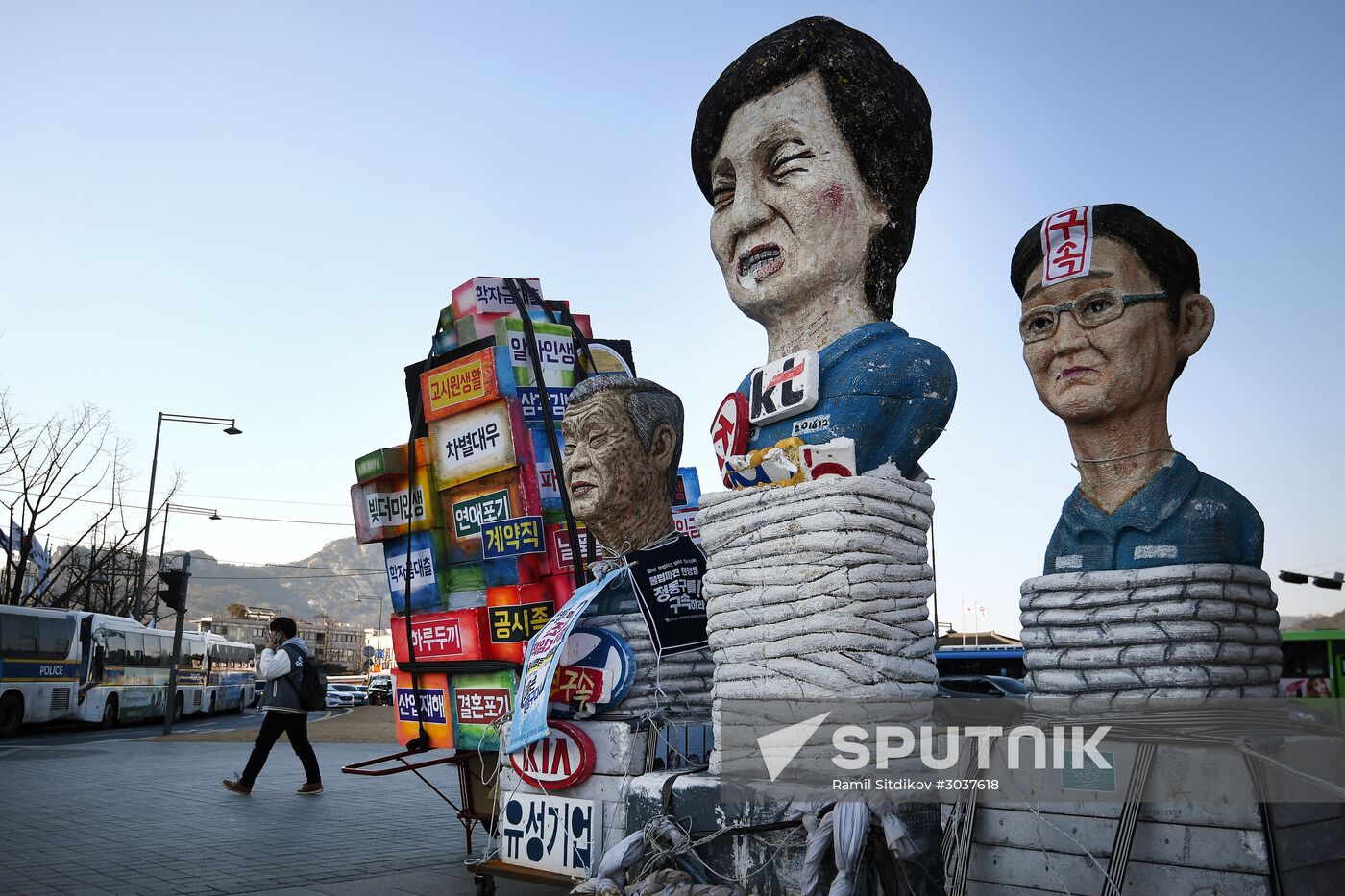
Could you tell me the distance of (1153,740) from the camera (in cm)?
278

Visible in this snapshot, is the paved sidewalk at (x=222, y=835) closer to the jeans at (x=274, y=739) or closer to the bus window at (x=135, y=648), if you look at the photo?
the jeans at (x=274, y=739)

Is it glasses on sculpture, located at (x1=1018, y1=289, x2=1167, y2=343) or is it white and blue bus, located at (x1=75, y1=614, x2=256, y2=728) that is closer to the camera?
glasses on sculpture, located at (x1=1018, y1=289, x2=1167, y2=343)

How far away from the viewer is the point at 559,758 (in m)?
4.25

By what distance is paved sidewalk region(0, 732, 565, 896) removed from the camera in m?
5.25

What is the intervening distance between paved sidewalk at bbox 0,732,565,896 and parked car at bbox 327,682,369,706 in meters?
32.1

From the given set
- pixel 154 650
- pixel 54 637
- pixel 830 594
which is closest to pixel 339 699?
pixel 154 650

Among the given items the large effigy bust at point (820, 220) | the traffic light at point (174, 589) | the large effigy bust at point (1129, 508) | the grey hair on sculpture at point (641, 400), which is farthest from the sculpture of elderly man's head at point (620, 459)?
the traffic light at point (174, 589)

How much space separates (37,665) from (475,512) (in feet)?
61.7

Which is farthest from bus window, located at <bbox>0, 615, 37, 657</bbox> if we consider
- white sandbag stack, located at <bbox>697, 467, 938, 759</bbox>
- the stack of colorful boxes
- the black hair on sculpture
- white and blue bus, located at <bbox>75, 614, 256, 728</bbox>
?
the black hair on sculpture

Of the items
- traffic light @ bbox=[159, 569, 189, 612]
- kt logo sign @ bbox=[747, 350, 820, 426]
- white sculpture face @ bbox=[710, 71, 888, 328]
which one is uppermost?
white sculpture face @ bbox=[710, 71, 888, 328]

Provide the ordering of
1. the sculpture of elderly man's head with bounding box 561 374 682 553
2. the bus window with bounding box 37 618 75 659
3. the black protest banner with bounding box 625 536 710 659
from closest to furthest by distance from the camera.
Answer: the black protest banner with bounding box 625 536 710 659 < the sculpture of elderly man's head with bounding box 561 374 682 553 < the bus window with bounding box 37 618 75 659

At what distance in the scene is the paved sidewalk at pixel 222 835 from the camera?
17.2 feet

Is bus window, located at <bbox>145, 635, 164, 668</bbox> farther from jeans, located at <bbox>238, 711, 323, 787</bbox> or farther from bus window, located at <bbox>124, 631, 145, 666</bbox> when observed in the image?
jeans, located at <bbox>238, 711, 323, 787</bbox>

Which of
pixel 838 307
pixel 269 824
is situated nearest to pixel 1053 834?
pixel 838 307
